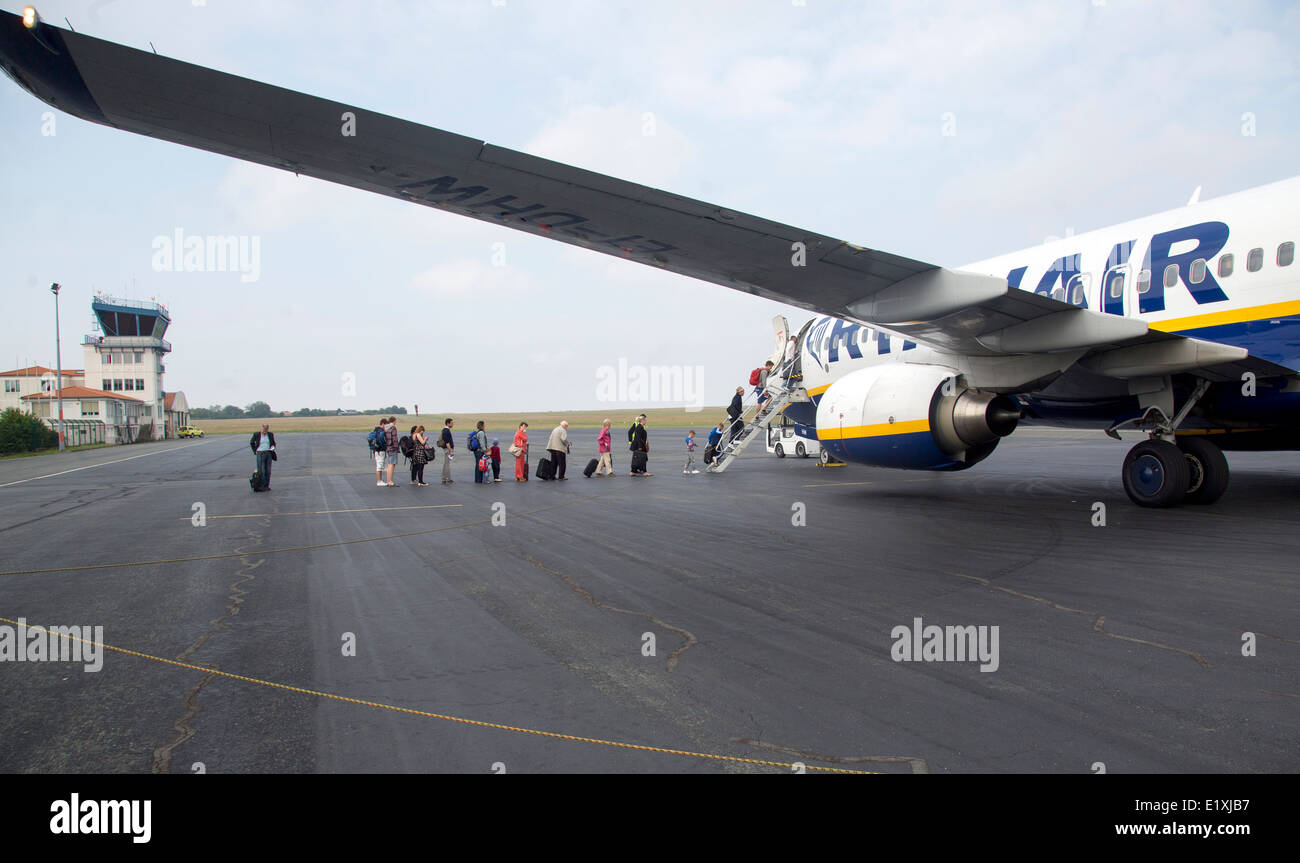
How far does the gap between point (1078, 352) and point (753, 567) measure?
18.5 ft

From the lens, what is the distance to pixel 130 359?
249 ft

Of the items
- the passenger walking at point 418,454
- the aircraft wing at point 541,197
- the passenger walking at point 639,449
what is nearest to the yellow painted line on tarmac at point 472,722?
the aircraft wing at point 541,197

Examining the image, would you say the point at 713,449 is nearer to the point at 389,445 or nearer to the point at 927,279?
the point at 389,445

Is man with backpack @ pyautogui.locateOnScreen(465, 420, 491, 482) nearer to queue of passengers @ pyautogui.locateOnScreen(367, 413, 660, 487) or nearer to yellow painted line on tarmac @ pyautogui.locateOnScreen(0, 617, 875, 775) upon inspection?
queue of passengers @ pyautogui.locateOnScreen(367, 413, 660, 487)

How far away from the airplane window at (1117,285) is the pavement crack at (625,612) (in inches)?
364

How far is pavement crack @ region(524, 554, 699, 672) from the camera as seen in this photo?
15.8 ft

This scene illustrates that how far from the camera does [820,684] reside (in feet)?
13.7

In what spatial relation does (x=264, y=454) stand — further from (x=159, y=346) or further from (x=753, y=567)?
(x=159, y=346)

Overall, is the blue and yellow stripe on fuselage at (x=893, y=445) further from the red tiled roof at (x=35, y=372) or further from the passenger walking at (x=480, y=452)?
the red tiled roof at (x=35, y=372)

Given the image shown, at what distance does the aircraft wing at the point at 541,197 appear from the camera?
175 inches

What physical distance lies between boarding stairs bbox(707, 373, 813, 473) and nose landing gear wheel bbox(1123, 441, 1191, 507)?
765 cm

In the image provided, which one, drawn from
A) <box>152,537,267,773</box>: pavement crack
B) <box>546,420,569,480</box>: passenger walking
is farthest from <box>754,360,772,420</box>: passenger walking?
<box>152,537,267,773</box>: pavement crack

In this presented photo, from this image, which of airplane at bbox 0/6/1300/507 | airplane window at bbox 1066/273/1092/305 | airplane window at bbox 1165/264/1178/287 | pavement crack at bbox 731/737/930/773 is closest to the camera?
pavement crack at bbox 731/737/930/773

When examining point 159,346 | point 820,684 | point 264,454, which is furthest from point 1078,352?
point 159,346
